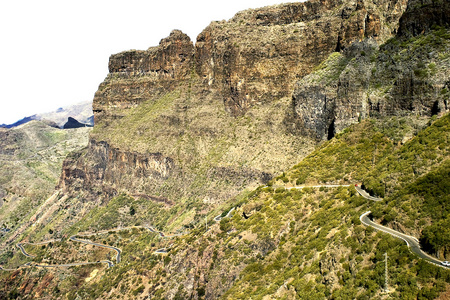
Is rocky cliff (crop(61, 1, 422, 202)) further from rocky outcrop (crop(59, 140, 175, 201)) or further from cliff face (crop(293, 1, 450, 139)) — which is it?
cliff face (crop(293, 1, 450, 139))

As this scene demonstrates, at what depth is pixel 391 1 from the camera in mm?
85812

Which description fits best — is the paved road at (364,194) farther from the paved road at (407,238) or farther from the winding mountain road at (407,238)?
the paved road at (407,238)

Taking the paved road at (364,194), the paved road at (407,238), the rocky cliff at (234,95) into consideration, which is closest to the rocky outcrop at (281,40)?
the rocky cliff at (234,95)

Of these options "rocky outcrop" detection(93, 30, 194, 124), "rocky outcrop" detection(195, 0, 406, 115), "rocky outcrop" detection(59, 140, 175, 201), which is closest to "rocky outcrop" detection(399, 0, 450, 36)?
"rocky outcrop" detection(195, 0, 406, 115)

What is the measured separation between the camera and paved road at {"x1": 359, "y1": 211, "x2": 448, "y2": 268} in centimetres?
3088

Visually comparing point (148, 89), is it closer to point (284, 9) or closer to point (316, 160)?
point (284, 9)

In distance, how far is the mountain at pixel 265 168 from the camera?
3938cm

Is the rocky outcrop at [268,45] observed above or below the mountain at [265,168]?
above

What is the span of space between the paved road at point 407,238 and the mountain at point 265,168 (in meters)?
0.47

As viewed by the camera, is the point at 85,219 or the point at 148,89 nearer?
the point at 85,219

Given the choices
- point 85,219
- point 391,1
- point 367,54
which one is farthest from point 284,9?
point 85,219

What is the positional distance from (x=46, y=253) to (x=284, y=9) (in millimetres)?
99632

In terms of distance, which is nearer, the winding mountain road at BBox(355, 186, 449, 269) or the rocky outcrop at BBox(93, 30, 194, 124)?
the winding mountain road at BBox(355, 186, 449, 269)

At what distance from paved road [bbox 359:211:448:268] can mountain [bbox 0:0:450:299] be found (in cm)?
47
